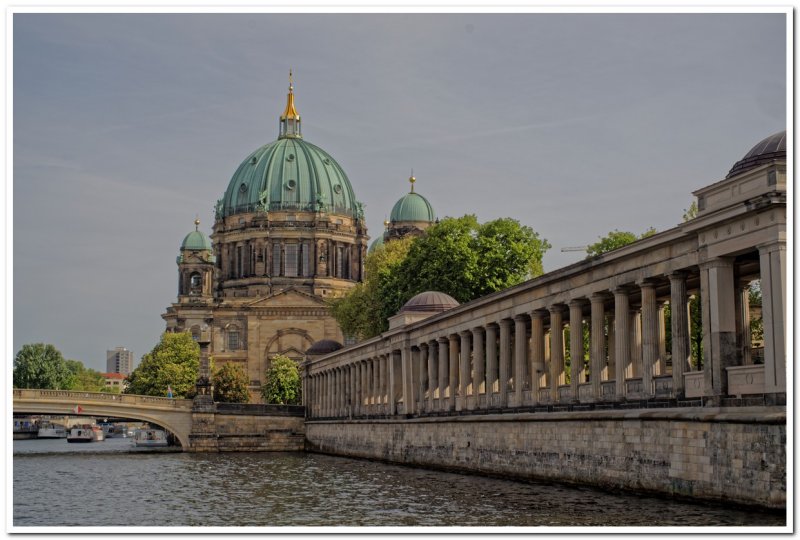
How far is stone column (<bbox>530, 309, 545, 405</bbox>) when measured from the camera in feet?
147

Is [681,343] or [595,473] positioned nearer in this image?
[681,343]

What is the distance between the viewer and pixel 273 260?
15112cm

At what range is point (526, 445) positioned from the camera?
43031 mm

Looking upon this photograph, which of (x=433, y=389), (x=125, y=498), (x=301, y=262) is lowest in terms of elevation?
(x=125, y=498)

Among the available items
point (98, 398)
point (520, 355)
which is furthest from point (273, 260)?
point (520, 355)

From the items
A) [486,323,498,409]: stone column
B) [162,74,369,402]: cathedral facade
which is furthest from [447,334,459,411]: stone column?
[162,74,369,402]: cathedral facade

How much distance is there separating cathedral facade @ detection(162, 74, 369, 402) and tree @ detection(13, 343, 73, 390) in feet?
46.2

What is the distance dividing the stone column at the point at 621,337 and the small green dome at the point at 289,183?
376 feet

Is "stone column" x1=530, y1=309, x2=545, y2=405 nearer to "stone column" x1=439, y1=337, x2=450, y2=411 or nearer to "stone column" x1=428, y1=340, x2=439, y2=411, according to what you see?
"stone column" x1=439, y1=337, x2=450, y2=411

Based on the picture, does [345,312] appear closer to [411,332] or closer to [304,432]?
[304,432]

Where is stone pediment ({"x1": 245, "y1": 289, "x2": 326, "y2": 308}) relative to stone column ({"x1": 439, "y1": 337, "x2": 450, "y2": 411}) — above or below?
above

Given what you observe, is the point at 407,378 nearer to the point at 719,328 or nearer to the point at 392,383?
the point at 392,383
